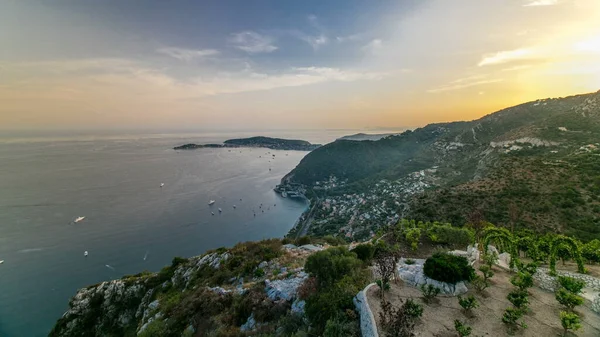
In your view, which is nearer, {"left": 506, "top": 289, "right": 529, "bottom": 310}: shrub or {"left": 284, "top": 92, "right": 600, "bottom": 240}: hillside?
{"left": 506, "top": 289, "right": 529, "bottom": 310}: shrub

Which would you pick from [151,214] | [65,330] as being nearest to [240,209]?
[151,214]

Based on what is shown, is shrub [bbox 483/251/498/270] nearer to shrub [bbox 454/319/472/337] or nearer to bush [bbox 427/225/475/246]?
bush [bbox 427/225/475/246]

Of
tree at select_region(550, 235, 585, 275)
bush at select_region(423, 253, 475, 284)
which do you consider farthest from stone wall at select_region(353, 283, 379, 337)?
tree at select_region(550, 235, 585, 275)

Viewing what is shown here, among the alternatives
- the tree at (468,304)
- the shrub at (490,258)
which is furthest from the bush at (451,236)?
the tree at (468,304)

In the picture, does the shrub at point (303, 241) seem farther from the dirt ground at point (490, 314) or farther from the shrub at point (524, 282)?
the shrub at point (524, 282)

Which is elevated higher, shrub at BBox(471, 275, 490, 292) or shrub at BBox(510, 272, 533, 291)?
shrub at BBox(510, 272, 533, 291)

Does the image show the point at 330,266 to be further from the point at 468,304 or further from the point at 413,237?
the point at 413,237
